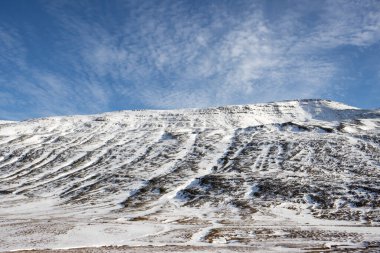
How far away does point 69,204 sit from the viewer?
62.2 metres

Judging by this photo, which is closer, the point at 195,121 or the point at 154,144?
the point at 154,144

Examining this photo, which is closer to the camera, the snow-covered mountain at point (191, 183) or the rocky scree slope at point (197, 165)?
the snow-covered mountain at point (191, 183)

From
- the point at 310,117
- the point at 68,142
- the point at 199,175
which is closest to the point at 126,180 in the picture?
the point at 199,175

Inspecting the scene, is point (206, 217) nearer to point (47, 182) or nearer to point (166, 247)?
point (166, 247)

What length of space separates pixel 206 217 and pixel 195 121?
353 ft

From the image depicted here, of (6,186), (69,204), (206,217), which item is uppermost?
(6,186)

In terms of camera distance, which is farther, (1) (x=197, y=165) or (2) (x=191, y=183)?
(1) (x=197, y=165)

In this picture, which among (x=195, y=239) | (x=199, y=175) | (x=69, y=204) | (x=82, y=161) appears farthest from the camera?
(x=82, y=161)

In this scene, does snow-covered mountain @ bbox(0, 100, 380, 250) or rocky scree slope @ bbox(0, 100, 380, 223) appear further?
rocky scree slope @ bbox(0, 100, 380, 223)

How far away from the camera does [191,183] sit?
237 ft

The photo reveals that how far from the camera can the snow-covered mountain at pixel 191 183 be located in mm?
32188

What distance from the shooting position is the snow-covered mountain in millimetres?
32188

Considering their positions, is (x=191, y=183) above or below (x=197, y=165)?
below

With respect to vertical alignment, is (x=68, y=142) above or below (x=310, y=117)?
below
